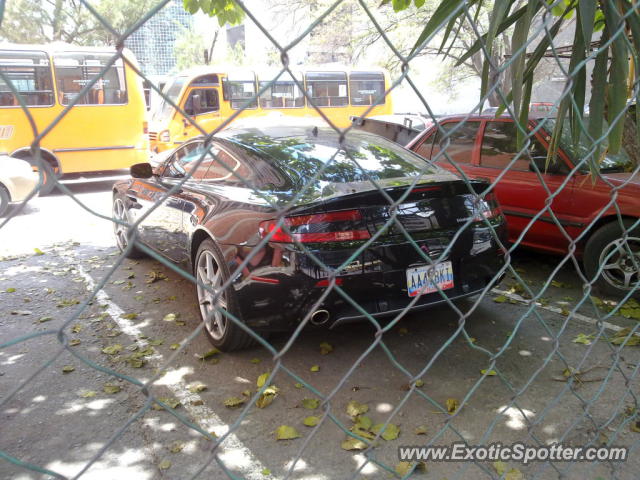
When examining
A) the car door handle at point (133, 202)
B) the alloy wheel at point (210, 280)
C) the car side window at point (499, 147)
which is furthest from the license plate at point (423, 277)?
the car door handle at point (133, 202)

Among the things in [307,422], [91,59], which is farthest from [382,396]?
[91,59]

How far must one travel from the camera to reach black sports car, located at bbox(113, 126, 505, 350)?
3152 millimetres

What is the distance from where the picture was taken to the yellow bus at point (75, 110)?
428 inches

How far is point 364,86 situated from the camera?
644 inches

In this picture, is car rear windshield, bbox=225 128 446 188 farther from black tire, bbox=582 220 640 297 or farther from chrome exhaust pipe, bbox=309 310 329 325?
black tire, bbox=582 220 640 297

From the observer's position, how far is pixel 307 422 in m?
2.91

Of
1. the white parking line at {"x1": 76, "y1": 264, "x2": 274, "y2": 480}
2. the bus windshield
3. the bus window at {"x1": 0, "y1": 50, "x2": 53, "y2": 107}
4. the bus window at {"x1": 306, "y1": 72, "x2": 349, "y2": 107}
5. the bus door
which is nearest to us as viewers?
the white parking line at {"x1": 76, "y1": 264, "x2": 274, "y2": 480}

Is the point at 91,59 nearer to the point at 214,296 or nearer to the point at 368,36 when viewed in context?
the point at 368,36

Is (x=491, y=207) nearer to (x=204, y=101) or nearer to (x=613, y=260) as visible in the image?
(x=613, y=260)

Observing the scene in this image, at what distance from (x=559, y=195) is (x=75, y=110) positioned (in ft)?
32.4

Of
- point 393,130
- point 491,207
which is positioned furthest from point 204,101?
point 491,207

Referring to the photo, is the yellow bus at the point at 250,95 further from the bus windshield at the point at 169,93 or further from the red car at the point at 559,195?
the red car at the point at 559,195

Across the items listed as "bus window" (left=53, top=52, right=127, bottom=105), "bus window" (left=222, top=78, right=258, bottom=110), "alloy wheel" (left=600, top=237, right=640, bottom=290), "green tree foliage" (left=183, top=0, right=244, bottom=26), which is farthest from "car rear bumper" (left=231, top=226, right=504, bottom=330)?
"bus window" (left=222, top=78, right=258, bottom=110)

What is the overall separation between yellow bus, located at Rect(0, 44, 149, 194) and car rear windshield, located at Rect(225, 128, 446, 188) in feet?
25.2
